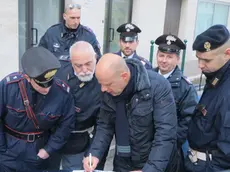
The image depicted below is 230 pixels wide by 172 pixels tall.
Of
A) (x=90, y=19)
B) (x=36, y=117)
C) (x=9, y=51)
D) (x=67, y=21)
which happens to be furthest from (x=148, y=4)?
(x=36, y=117)

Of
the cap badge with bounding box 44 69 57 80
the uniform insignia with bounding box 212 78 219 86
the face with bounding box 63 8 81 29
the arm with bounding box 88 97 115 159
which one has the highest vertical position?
the face with bounding box 63 8 81 29

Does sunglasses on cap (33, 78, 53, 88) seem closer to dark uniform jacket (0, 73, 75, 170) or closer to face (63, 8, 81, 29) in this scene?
dark uniform jacket (0, 73, 75, 170)

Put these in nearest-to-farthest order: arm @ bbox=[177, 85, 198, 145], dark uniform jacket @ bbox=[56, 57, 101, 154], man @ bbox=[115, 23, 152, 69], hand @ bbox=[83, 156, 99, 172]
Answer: hand @ bbox=[83, 156, 99, 172], arm @ bbox=[177, 85, 198, 145], dark uniform jacket @ bbox=[56, 57, 101, 154], man @ bbox=[115, 23, 152, 69]

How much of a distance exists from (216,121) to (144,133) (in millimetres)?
453

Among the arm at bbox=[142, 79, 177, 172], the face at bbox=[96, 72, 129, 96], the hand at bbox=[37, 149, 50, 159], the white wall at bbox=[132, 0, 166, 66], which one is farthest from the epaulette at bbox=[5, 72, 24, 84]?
the white wall at bbox=[132, 0, 166, 66]

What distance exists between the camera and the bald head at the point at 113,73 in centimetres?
189

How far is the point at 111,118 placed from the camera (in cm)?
221

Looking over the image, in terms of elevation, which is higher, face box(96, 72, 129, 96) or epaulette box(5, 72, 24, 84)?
face box(96, 72, 129, 96)

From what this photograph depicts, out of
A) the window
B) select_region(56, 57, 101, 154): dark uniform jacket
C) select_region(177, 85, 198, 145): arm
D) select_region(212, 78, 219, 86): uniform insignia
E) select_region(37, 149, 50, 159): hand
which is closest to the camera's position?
select_region(212, 78, 219, 86): uniform insignia

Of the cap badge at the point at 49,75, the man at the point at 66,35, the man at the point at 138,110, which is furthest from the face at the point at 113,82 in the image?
the man at the point at 66,35

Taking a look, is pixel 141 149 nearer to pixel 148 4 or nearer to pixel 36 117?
pixel 36 117

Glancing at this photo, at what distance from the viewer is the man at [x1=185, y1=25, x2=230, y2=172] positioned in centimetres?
191

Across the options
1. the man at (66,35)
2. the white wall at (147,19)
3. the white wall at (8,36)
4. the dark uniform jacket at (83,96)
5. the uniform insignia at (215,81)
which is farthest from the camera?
the white wall at (147,19)

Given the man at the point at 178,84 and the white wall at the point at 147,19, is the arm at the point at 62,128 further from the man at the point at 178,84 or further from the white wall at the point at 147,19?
the white wall at the point at 147,19
